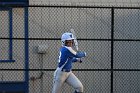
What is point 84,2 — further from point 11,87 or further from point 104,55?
point 11,87

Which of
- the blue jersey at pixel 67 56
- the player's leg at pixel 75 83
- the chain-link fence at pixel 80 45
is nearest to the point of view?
the blue jersey at pixel 67 56

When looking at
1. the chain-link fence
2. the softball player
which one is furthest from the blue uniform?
the chain-link fence

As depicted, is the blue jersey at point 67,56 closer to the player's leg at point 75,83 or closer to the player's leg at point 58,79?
the player's leg at point 58,79

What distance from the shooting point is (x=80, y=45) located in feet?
47.2

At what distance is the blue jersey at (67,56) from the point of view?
11.2m

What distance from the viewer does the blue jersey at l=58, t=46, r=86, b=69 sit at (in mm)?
11227

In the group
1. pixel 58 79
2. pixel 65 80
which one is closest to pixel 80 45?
pixel 65 80

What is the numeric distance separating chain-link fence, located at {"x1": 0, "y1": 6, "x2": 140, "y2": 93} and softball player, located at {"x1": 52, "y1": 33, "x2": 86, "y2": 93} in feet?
8.07

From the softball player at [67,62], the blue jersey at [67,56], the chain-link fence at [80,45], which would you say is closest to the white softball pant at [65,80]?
the softball player at [67,62]

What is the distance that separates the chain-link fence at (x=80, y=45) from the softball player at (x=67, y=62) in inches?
96.9

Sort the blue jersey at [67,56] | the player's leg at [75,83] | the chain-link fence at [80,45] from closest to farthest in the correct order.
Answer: the blue jersey at [67,56], the player's leg at [75,83], the chain-link fence at [80,45]

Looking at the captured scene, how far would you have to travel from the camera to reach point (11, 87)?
45.4 ft

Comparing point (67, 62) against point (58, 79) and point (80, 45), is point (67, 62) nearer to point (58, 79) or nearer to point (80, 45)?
point (58, 79)

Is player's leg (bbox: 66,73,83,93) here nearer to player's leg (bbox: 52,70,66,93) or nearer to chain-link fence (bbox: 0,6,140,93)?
player's leg (bbox: 52,70,66,93)
